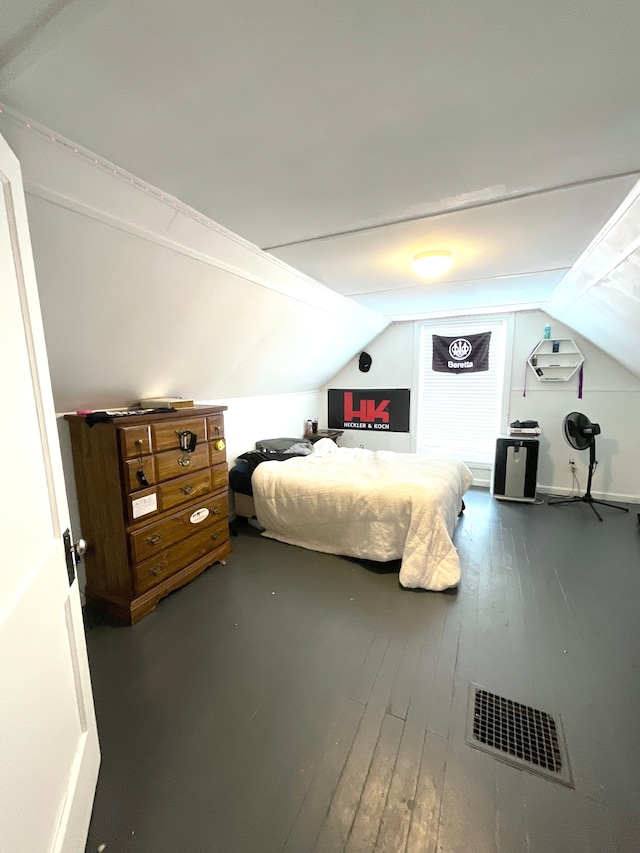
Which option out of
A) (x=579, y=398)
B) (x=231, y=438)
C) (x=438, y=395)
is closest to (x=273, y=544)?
(x=231, y=438)

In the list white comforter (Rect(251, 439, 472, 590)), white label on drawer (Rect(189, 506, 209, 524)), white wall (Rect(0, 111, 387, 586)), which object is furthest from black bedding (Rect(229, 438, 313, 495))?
white label on drawer (Rect(189, 506, 209, 524))

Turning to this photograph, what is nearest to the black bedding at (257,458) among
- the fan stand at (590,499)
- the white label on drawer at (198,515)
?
the white label on drawer at (198,515)

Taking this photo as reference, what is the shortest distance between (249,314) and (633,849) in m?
3.25

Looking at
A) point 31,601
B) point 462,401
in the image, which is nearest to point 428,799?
point 31,601

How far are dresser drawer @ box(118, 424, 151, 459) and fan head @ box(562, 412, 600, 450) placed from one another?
431cm

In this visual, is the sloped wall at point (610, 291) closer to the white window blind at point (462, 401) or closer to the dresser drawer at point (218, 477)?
the white window blind at point (462, 401)

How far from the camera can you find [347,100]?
113cm

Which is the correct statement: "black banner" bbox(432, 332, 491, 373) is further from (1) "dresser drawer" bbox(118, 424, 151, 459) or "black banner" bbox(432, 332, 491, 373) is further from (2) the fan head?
(1) "dresser drawer" bbox(118, 424, 151, 459)

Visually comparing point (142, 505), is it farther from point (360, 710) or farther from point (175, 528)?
point (360, 710)

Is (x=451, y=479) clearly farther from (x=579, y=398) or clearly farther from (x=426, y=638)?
(x=579, y=398)

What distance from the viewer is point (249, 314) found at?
2.83m

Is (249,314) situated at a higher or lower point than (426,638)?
higher

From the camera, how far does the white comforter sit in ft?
8.33

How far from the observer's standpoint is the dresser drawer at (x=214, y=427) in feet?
9.00
